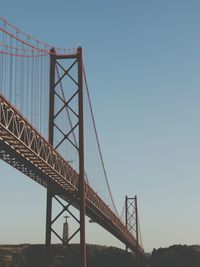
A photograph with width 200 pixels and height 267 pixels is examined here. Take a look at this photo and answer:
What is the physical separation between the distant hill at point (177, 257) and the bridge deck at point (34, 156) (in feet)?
187

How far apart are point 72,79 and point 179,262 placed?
63819 mm

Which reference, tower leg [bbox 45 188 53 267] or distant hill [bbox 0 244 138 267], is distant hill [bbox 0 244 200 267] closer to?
distant hill [bbox 0 244 138 267]

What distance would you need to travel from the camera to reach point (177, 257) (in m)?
97.8

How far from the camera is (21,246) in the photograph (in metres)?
123

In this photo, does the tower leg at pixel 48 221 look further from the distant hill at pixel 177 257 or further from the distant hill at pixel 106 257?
the distant hill at pixel 177 257

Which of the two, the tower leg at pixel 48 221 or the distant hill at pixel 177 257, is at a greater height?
the distant hill at pixel 177 257

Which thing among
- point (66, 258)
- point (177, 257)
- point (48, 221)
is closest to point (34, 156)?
point (48, 221)

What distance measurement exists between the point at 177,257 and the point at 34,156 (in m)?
75.2

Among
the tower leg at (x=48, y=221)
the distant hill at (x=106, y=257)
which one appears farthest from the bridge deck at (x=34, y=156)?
the distant hill at (x=106, y=257)

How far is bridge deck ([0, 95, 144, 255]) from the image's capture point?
77.1ft

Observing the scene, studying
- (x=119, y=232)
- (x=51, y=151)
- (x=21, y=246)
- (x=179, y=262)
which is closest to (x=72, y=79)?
(x=51, y=151)

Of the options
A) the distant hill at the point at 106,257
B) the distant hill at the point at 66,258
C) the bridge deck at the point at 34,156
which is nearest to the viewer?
the bridge deck at the point at 34,156

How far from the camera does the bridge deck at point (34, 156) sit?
2351cm

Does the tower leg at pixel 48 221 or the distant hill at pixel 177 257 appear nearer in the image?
the tower leg at pixel 48 221
